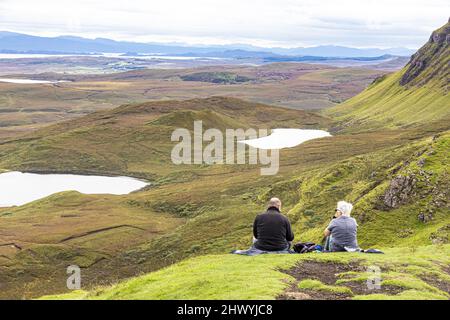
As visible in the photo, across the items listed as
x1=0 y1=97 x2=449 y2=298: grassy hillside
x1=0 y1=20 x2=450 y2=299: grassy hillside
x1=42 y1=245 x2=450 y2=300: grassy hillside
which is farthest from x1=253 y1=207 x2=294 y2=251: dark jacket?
x1=0 y1=97 x2=449 y2=298: grassy hillside

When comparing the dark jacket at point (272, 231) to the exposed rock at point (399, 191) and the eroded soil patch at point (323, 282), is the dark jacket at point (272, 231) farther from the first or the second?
the exposed rock at point (399, 191)

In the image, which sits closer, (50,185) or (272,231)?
(272,231)

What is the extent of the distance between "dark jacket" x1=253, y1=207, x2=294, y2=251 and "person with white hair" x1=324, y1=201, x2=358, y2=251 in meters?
2.41

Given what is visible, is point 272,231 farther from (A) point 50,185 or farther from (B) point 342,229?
(A) point 50,185

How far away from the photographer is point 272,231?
90.0 feet

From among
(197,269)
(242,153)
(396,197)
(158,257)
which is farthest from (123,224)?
(242,153)

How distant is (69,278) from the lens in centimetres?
6344

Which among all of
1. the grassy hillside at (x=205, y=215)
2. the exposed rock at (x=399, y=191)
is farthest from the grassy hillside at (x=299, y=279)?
the exposed rock at (x=399, y=191)

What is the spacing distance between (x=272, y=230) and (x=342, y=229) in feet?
13.2

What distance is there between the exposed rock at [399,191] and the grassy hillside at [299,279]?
16.2 metres

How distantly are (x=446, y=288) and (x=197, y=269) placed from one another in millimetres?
11607

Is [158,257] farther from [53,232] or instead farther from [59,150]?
[59,150]

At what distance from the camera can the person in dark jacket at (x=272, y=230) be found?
2666 centimetres

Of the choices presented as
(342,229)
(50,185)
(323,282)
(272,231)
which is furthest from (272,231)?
(50,185)
